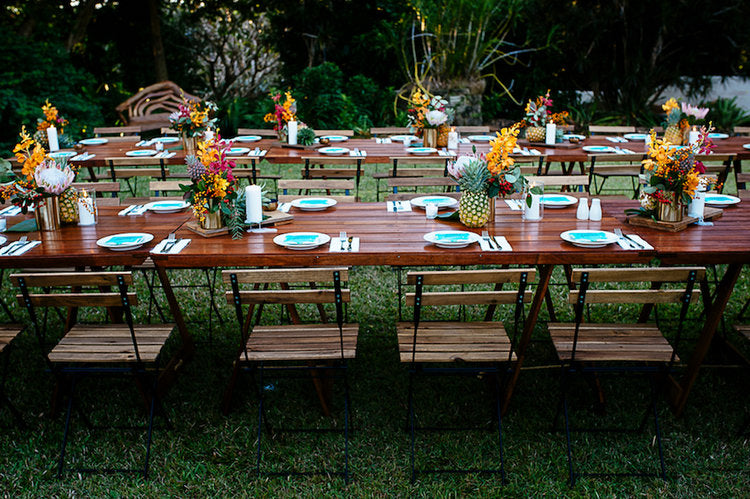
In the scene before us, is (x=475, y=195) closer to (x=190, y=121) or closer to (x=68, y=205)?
(x=68, y=205)

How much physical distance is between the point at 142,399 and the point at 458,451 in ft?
5.96

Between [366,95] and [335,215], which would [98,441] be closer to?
[335,215]

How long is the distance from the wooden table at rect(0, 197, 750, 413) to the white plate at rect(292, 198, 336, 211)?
9.6 inches

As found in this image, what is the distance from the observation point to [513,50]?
13.1 m

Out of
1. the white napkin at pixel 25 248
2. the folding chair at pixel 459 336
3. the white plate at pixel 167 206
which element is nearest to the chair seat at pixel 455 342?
the folding chair at pixel 459 336

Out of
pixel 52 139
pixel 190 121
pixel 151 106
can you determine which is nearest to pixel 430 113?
pixel 190 121

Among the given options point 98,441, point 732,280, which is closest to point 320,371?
point 98,441

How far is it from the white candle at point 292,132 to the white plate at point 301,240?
325 cm

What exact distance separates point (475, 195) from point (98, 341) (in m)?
2.21

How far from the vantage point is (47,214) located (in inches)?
150

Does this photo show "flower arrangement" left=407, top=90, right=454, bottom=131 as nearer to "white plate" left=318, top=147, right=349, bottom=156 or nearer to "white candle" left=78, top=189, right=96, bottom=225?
"white plate" left=318, top=147, right=349, bottom=156

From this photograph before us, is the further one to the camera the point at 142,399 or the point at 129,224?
the point at 129,224

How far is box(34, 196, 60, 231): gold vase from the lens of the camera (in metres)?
3.80

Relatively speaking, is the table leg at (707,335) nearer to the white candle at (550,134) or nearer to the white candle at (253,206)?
the white candle at (253,206)
